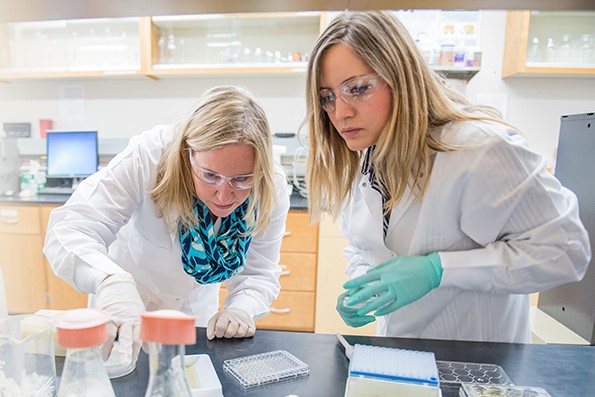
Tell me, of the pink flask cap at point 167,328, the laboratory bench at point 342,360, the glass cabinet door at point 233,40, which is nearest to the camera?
the pink flask cap at point 167,328

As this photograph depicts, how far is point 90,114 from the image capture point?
340 cm

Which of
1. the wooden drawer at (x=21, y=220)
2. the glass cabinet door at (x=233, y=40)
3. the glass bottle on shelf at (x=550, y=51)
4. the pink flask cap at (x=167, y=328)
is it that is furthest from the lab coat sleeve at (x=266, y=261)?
the glass bottle on shelf at (x=550, y=51)

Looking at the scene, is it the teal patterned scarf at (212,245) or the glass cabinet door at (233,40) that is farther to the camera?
the glass cabinet door at (233,40)

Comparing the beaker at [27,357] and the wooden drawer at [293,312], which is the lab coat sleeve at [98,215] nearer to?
the beaker at [27,357]

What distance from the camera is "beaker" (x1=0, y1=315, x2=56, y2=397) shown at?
2.08 ft

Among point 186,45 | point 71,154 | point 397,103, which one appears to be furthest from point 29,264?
point 397,103

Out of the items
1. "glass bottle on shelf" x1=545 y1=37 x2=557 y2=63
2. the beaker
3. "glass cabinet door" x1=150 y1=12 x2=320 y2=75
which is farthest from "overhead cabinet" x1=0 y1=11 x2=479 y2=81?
the beaker

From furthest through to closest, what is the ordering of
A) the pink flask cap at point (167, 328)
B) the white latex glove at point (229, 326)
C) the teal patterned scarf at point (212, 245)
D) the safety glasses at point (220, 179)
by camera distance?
the teal patterned scarf at point (212, 245)
the safety glasses at point (220, 179)
the white latex glove at point (229, 326)
the pink flask cap at point (167, 328)

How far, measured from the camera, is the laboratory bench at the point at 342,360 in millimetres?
746

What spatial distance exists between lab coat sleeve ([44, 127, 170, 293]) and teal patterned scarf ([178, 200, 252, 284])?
0.55 ft

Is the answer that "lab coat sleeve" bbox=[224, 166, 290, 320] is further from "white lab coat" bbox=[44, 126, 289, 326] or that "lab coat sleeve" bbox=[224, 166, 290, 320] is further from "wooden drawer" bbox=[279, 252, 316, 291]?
"wooden drawer" bbox=[279, 252, 316, 291]

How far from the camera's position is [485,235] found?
1026 millimetres

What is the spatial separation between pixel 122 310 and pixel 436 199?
73 centimetres

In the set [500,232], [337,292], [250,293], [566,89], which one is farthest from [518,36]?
[250,293]
